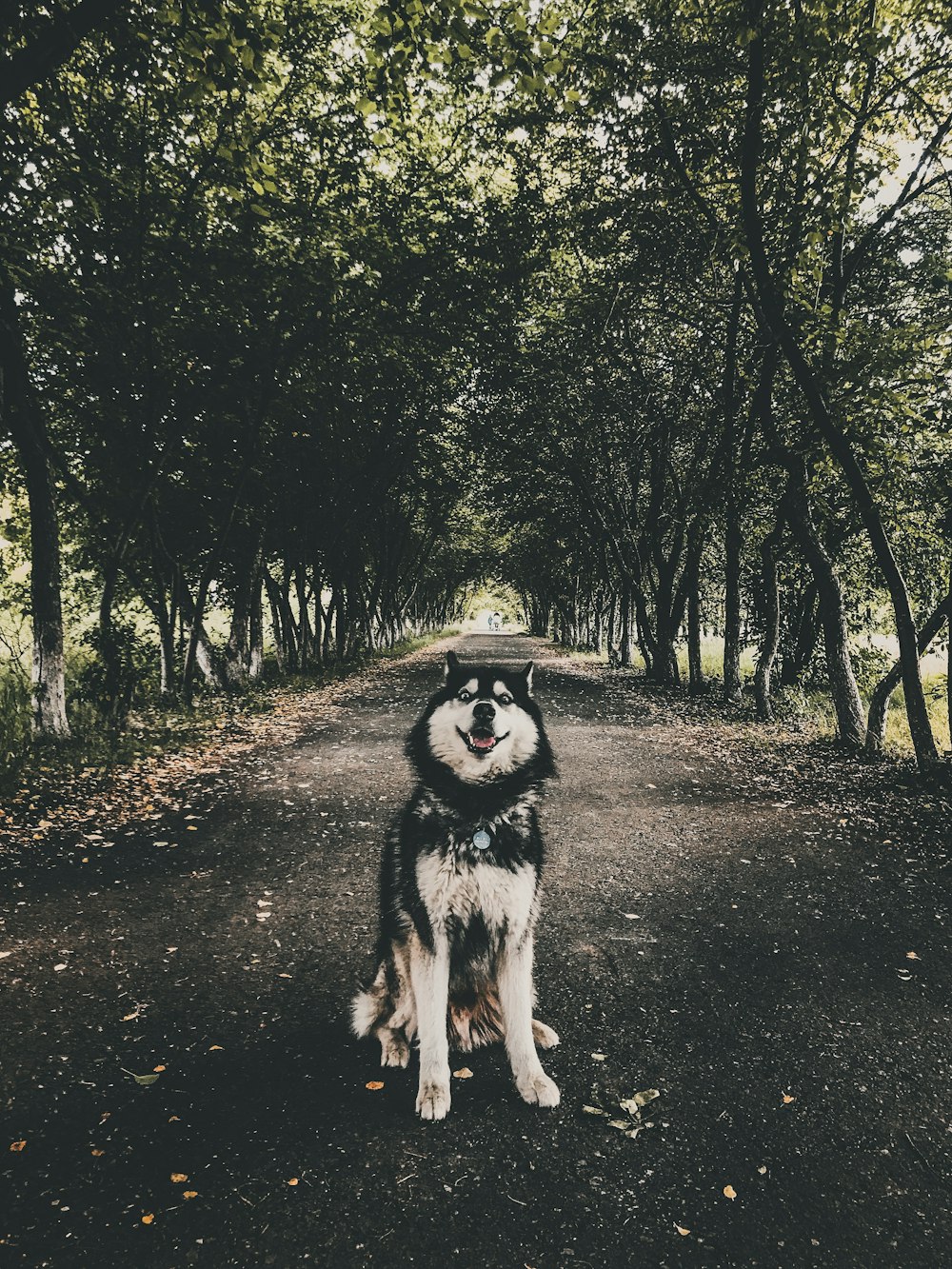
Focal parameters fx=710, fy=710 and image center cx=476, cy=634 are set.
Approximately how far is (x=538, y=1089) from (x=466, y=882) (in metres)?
1.05

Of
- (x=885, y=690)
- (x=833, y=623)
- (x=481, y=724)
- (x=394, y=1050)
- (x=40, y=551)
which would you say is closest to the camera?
(x=481, y=724)

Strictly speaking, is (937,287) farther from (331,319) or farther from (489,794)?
(489,794)

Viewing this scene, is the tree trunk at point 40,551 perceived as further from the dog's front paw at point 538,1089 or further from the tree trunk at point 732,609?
the tree trunk at point 732,609

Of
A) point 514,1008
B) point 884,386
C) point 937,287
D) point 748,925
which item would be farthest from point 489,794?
point 937,287

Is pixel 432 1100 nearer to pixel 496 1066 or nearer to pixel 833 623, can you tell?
pixel 496 1066

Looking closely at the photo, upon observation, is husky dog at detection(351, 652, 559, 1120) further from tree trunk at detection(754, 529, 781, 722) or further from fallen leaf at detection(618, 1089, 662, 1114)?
tree trunk at detection(754, 529, 781, 722)

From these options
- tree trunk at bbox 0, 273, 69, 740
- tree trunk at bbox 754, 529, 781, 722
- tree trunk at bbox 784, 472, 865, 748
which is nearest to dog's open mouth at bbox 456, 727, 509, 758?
tree trunk at bbox 0, 273, 69, 740

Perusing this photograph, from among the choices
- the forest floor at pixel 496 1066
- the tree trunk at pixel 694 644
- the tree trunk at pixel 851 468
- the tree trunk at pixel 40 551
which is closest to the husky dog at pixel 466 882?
the forest floor at pixel 496 1066

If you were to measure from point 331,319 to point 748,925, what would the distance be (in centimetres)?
1183

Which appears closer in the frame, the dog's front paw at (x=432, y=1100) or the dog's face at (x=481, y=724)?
the dog's front paw at (x=432, y=1100)

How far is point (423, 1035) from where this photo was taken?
319 cm

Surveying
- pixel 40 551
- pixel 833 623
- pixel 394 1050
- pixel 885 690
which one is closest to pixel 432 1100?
pixel 394 1050

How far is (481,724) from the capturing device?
10.7 feet

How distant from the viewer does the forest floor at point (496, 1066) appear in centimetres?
261
